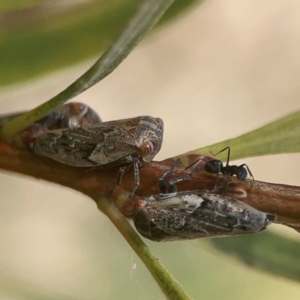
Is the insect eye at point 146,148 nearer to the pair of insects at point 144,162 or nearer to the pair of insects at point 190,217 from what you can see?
the pair of insects at point 144,162

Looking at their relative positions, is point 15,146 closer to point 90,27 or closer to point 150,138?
point 150,138

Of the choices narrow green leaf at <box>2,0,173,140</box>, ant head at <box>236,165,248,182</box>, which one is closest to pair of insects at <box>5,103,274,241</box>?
ant head at <box>236,165,248,182</box>

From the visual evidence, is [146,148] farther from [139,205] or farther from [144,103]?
[144,103]

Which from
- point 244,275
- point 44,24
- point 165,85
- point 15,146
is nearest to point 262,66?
point 165,85

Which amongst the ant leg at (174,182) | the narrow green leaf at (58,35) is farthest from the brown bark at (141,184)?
the narrow green leaf at (58,35)

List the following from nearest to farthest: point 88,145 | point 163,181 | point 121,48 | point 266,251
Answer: point 121,48, point 163,181, point 88,145, point 266,251

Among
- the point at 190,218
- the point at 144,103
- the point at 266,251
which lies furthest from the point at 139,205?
the point at 144,103
